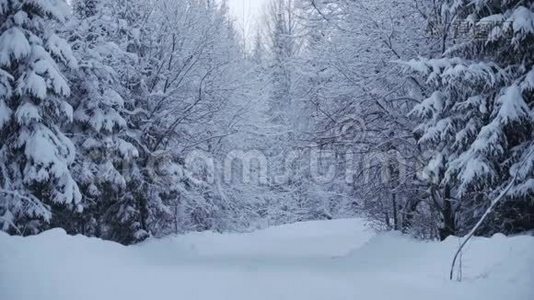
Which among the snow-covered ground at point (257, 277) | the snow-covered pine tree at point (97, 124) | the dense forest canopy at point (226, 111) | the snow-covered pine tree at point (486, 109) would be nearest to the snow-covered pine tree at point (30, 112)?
the dense forest canopy at point (226, 111)

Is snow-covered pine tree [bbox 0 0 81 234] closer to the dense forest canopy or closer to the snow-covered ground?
the dense forest canopy

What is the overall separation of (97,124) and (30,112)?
2.90 m

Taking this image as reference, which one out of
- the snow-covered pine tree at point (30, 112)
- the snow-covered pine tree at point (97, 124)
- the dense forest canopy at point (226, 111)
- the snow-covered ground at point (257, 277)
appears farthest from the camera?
the snow-covered pine tree at point (97, 124)

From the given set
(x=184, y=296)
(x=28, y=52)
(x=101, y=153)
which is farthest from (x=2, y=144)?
(x=184, y=296)

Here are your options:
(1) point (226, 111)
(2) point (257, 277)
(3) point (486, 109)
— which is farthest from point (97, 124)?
(3) point (486, 109)

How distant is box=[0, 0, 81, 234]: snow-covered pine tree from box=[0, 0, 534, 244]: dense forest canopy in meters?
0.03

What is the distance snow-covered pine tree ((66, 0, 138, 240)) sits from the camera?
1435 centimetres

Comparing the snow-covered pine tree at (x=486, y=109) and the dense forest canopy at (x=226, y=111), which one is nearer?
the snow-covered pine tree at (x=486, y=109)

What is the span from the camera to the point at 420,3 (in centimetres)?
1312

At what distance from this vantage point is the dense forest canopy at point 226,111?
10.4 meters

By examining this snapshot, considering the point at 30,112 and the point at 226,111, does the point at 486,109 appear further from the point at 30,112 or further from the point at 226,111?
the point at 226,111

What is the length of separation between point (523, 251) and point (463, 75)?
408 centimetres

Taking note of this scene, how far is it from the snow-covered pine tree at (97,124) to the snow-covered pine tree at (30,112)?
1.74 m

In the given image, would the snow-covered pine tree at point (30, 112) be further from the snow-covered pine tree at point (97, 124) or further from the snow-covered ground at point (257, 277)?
the snow-covered ground at point (257, 277)
